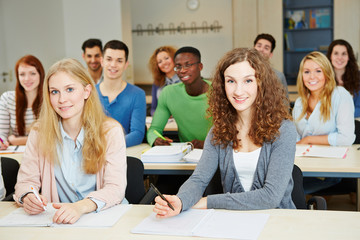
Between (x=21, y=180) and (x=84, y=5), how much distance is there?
4454mm

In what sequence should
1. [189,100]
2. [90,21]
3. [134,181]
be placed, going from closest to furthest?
1. [134,181]
2. [189,100]
3. [90,21]

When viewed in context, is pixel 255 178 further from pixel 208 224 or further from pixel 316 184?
pixel 316 184

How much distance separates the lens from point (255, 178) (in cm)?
202

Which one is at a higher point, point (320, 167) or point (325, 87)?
point (325, 87)

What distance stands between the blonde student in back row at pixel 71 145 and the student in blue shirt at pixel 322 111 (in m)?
1.53

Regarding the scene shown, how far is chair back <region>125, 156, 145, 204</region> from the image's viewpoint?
2332mm

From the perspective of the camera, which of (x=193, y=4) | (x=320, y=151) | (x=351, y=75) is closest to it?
(x=320, y=151)

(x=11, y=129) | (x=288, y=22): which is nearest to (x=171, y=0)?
(x=288, y=22)

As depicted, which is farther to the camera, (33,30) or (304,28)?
(304,28)

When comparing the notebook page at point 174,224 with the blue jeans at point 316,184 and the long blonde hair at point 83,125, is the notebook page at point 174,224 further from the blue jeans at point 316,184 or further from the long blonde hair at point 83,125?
the blue jeans at point 316,184

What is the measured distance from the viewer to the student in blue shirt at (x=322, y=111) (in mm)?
3109

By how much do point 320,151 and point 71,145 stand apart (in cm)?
160

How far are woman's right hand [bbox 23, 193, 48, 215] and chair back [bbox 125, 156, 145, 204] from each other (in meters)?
0.52

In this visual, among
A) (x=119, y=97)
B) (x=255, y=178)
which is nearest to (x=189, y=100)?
(x=119, y=97)
